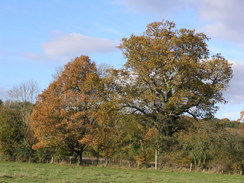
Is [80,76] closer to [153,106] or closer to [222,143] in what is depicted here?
[153,106]

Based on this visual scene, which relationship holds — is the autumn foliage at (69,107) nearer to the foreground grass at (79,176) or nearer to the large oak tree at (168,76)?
the large oak tree at (168,76)

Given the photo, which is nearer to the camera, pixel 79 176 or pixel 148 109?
pixel 79 176

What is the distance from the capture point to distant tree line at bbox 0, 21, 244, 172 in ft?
97.2

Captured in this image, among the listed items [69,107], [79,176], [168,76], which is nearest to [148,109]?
[168,76]

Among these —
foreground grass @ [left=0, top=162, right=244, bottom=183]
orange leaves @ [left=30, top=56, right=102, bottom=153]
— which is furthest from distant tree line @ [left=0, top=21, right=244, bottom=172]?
foreground grass @ [left=0, top=162, right=244, bottom=183]

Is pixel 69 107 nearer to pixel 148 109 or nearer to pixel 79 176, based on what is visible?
pixel 148 109

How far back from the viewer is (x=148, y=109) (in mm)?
31625

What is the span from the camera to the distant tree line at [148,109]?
97.2ft

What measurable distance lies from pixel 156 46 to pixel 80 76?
799cm

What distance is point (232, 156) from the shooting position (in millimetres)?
31312

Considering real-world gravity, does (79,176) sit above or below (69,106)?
below

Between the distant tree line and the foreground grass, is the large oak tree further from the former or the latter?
the foreground grass

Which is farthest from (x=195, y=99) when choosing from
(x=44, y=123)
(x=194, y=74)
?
(x=44, y=123)

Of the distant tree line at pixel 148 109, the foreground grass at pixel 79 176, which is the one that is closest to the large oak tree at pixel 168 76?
the distant tree line at pixel 148 109
